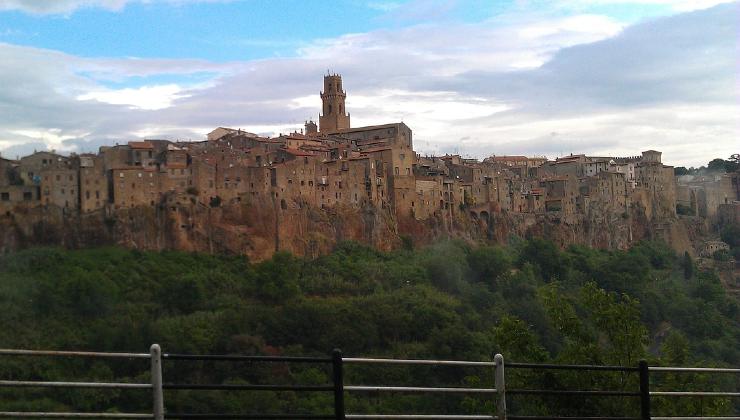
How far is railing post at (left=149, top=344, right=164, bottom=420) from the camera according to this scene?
19.3 feet

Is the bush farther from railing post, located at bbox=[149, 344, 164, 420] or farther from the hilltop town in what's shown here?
railing post, located at bbox=[149, 344, 164, 420]

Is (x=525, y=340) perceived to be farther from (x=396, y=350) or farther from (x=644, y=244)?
(x=644, y=244)

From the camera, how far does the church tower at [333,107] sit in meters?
69.8

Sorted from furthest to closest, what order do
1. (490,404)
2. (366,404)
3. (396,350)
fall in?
(396,350)
(366,404)
(490,404)

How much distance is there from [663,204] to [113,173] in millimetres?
43243

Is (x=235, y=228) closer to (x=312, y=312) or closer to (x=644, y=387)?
(x=312, y=312)

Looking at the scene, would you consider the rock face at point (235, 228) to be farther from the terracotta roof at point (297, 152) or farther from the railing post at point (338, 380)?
the railing post at point (338, 380)

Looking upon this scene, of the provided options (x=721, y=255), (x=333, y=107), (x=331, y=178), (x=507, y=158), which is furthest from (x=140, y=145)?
(x=721, y=255)

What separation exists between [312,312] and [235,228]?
7596 mm

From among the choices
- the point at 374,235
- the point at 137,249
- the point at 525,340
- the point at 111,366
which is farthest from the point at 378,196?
the point at 525,340

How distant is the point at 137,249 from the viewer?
42750mm

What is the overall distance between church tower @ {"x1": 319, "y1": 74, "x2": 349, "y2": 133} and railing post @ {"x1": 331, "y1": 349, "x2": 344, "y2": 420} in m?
63.5

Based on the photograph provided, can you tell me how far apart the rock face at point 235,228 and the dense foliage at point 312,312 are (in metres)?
0.73

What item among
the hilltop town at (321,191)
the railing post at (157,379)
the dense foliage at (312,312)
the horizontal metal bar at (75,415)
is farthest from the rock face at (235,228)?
the railing post at (157,379)
